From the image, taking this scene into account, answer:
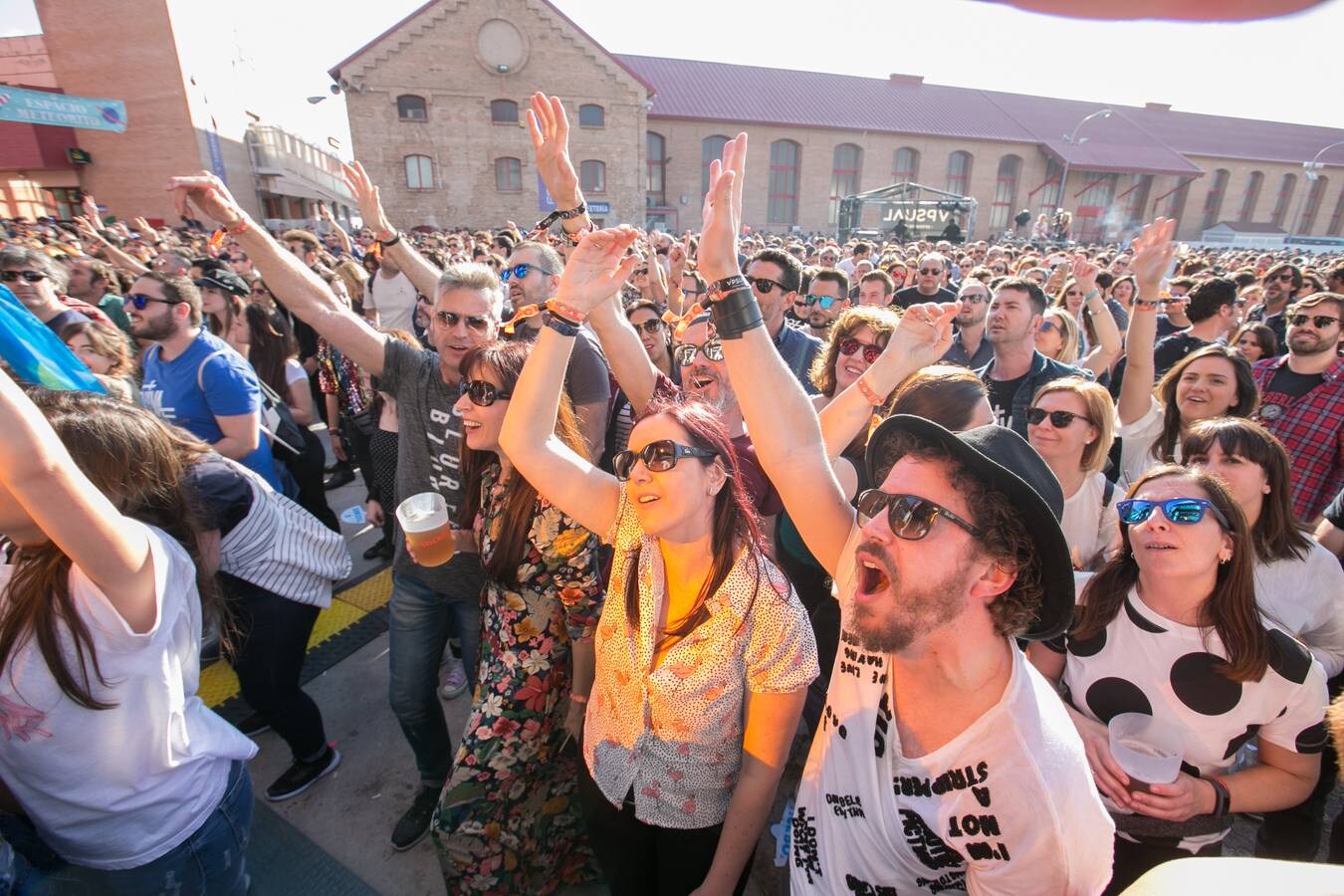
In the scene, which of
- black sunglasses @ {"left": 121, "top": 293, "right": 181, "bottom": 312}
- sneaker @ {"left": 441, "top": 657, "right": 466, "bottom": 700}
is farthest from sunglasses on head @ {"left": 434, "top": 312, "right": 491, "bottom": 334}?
sneaker @ {"left": 441, "top": 657, "right": 466, "bottom": 700}

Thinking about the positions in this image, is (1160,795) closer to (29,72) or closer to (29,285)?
(29,285)

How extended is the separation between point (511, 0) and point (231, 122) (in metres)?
15.7

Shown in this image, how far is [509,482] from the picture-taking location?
2.11 metres

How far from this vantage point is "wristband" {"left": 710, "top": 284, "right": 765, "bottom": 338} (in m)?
1.52

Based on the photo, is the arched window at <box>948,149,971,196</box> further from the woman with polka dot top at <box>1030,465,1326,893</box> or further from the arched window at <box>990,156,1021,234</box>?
the woman with polka dot top at <box>1030,465,1326,893</box>

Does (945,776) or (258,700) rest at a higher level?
(945,776)

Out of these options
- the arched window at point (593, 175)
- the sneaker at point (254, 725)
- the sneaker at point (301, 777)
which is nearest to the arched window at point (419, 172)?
the arched window at point (593, 175)

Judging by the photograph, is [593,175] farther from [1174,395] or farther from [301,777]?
[301,777]

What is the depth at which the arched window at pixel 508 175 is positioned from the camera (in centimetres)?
2678

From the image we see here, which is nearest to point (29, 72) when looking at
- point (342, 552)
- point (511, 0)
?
point (511, 0)

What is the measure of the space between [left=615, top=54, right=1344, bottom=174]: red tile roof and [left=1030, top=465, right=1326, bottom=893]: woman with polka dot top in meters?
33.1

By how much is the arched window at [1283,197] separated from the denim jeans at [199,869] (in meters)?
60.6

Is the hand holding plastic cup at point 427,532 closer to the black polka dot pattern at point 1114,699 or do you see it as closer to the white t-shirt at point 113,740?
the white t-shirt at point 113,740

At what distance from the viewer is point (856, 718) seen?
142 cm
